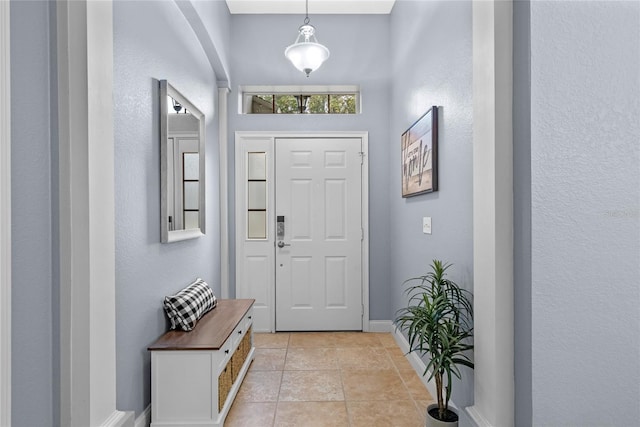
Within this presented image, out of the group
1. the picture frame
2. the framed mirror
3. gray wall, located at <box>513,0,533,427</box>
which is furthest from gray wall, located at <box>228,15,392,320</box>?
gray wall, located at <box>513,0,533,427</box>

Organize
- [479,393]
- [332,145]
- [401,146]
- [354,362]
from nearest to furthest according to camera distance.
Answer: [479,393]
[354,362]
[401,146]
[332,145]

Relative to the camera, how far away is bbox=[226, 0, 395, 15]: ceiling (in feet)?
12.7

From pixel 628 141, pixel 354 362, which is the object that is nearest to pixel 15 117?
pixel 628 141

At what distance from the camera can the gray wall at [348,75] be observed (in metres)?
4.05

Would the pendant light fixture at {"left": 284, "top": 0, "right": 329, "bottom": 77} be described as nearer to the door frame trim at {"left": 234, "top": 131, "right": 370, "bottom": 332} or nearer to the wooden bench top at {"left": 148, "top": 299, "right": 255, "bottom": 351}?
the door frame trim at {"left": 234, "top": 131, "right": 370, "bottom": 332}

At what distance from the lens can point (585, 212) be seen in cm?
142

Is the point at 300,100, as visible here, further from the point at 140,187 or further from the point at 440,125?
the point at 140,187

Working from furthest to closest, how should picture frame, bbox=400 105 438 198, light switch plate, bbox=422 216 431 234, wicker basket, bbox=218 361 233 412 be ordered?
light switch plate, bbox=422 216 431 234
picture frame, bbox=400 105 438 198
wicker basket, bbox=218 361 233 412

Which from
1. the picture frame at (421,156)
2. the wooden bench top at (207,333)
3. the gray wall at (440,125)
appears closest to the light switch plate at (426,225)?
the gray wall at (440,125)

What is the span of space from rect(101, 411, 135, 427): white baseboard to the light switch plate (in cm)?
199

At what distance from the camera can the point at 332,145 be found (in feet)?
13.2

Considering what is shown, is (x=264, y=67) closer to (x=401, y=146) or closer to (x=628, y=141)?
(x=401, y=146)

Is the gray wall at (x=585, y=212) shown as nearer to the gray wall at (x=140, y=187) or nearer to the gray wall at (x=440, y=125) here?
the gray wall at (x=440, y=125)

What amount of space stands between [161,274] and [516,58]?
2101 millimetres
